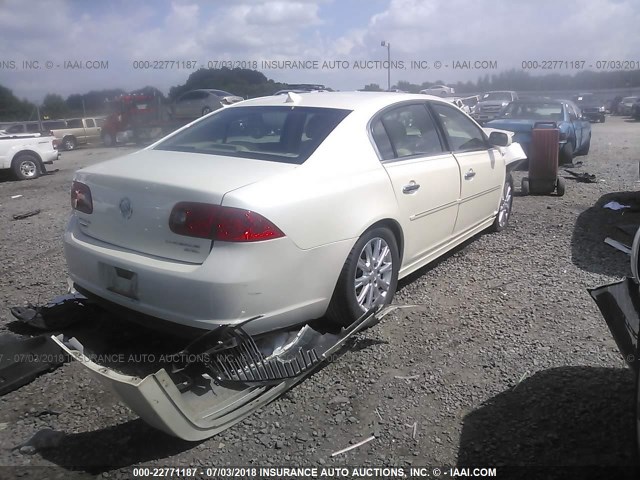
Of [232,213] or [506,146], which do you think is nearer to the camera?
[232,213]

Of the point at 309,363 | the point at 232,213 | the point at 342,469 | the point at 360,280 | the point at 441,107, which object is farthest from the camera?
the point at 441,107

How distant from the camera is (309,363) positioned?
9.99ft

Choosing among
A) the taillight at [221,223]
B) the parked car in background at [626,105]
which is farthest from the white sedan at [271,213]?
the parked car in background at [626,105]

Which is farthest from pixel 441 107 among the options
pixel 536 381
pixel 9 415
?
pixel 9 415

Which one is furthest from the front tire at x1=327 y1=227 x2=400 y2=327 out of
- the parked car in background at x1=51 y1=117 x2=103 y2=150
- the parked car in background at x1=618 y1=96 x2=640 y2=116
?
the parked car in background at x1=618 y1=96 x2=640 y2=116

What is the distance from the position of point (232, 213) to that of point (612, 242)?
13.9 feet

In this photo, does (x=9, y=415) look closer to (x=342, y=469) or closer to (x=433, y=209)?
(x=342, y=469)

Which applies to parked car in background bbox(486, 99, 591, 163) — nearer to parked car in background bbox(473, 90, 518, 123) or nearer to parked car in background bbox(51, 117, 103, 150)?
parked car in background bbox(473, 90, 518, 123)

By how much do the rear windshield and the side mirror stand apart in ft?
7.15

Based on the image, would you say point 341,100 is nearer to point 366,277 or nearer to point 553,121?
point 366,277

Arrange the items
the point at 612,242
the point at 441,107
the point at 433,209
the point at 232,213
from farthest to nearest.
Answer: the point at 612,242 → the point at 441,107 → the point at 433,209 → the point at 232,213

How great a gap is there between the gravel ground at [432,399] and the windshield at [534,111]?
26.4 feet

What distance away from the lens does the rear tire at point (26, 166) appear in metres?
12.6

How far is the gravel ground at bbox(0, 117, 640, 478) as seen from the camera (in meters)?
2.54
